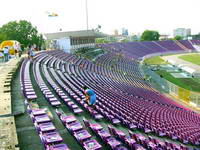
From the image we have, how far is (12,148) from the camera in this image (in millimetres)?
9945

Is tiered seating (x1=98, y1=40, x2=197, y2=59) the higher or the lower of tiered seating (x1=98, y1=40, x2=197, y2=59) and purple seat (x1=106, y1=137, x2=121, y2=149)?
the higher

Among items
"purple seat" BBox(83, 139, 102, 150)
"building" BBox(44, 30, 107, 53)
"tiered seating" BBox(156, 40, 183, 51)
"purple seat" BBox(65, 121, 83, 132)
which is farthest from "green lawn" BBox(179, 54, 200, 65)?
"purple seat" BBox(83, 139, 102, 150)

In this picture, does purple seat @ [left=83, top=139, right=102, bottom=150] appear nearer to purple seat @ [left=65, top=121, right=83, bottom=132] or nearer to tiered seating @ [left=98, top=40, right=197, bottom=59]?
purple seat @ [left=65, top=121, right=83, bottom=132]

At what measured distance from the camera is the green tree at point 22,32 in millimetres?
64438

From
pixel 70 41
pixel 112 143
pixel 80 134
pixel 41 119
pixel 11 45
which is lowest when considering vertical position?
pixel 112 143

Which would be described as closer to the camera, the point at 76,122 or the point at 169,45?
the point at 76,122

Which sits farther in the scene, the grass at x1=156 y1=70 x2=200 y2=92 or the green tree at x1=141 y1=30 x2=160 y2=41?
the green tree at x1=141 y1=30 x2=160 y2=41

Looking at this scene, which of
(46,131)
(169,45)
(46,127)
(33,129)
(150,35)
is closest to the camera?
(46,131)

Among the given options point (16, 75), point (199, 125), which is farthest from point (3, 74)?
point (199, 125)

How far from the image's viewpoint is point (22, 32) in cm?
6600

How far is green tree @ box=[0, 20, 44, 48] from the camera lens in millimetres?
64438

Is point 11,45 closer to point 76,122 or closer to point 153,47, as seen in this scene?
point 76,122

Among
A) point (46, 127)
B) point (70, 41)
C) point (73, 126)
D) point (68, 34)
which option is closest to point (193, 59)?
point (68, 34)

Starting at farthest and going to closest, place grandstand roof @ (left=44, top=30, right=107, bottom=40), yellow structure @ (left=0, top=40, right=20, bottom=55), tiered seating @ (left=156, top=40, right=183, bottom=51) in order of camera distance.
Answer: tiered seating @ (left=156, top=40, right=183, bottom=51)
grandstand roof @ (left=44, top=30, right=107, bottom=40)
yellow structure @ (left=0, top=40, right=20, bottom=55)
